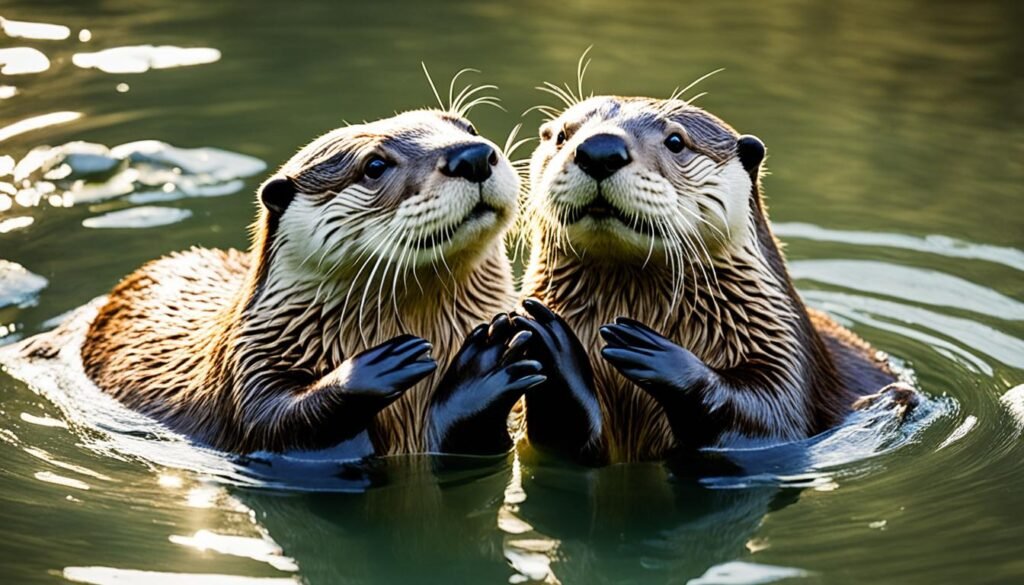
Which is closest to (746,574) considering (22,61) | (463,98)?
(463,98)

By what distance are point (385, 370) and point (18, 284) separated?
3.08 meters

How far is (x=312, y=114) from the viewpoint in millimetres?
10195

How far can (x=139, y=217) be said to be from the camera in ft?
29.1

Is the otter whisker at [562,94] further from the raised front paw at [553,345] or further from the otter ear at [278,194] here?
the otter ear at [278,194]

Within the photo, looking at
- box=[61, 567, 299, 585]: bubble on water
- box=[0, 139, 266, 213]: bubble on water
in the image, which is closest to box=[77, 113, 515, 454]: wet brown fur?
box=[61, 567, 299, 585]: bubble on water

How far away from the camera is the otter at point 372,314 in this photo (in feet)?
18.7

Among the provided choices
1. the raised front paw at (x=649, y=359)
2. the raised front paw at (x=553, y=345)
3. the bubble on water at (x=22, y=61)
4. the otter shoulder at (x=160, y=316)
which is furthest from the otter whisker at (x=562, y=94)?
the bubble on water at (x=22, y=61)

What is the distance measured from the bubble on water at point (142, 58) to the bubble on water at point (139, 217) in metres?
2.20

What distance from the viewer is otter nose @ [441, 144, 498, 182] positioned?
5.62 meters

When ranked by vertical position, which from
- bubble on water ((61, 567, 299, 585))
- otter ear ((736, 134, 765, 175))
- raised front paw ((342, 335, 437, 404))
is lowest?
bubble on water ((61, 567, 299, 585))

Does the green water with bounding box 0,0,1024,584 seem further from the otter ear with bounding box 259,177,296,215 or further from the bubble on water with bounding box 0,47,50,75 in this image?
the otter ear with bounding box 259,177,296,215

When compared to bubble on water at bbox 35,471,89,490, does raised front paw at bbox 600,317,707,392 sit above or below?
above

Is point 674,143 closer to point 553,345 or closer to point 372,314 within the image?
point 553,345

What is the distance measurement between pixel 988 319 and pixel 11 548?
4.58 meters
